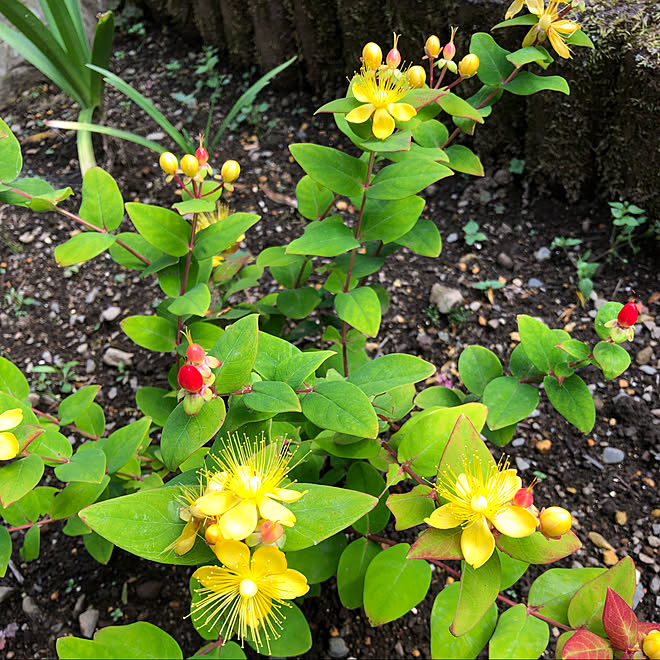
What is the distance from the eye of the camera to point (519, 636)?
0.69m

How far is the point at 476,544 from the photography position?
64 centimetres

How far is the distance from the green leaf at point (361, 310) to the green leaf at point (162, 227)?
0.30 m

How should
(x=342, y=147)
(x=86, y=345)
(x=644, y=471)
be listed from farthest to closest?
(x=342, y=147)
(x=86, y=345)
(x=644, y=471)

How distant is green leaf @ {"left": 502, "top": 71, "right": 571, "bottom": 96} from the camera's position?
102 centimetres

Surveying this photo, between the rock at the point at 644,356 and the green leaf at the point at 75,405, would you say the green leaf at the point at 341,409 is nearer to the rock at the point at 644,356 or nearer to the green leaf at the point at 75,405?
the green leaf at the point at 75,405

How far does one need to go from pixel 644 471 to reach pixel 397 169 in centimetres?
94

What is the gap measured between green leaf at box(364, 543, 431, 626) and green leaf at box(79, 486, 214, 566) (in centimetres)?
28

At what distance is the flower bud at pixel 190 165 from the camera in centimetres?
89

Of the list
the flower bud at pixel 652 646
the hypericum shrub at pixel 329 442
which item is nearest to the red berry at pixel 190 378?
the hypericum shrub at pixel 329 442

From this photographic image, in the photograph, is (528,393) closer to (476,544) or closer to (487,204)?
(476,544)

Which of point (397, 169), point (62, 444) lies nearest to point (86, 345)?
point (62, 444)

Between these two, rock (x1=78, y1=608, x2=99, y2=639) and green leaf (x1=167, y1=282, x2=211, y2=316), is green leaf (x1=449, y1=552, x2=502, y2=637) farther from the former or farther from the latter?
rock (x1=78, y1=608, x2=99, y2=639)

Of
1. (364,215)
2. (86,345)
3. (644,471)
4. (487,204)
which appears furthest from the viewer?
(487,204)

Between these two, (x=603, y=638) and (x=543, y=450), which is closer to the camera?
(x=603, y=638)
